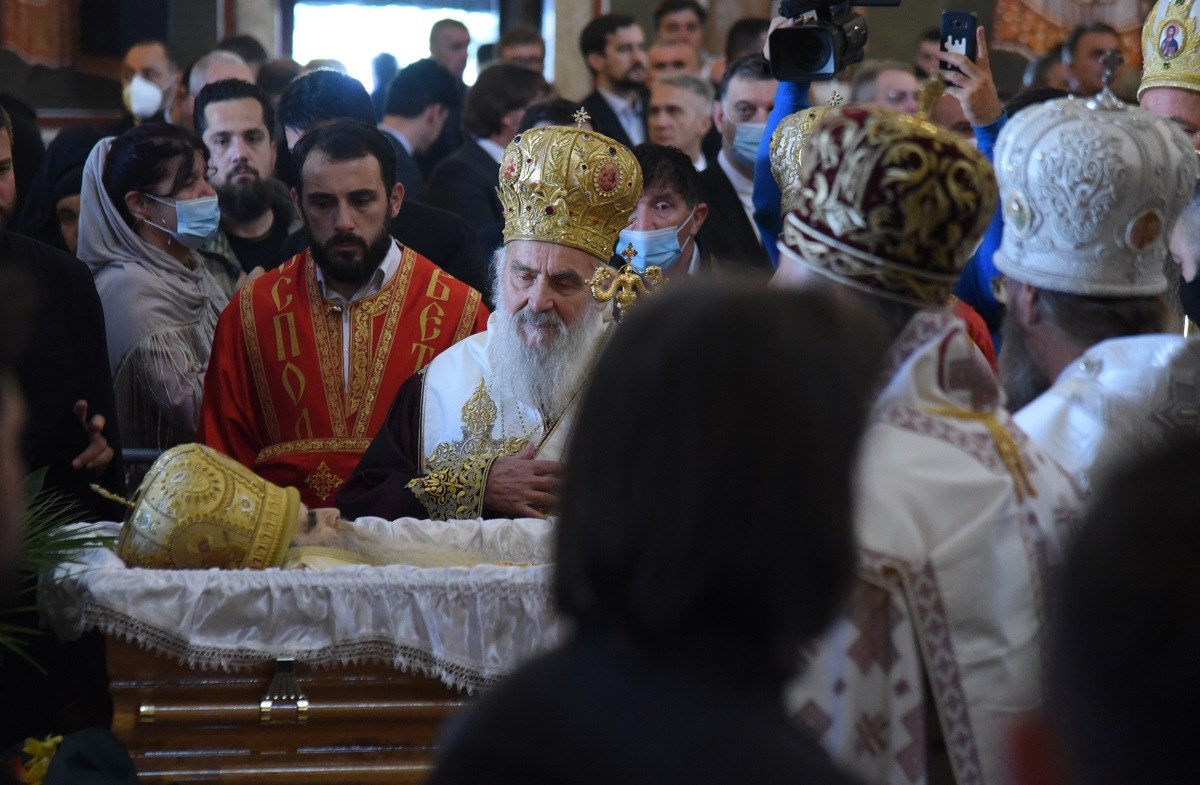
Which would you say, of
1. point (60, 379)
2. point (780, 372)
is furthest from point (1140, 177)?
point (60, 379)

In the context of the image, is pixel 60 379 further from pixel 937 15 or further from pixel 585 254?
pixel 937 15

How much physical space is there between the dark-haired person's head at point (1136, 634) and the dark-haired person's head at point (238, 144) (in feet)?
16.2

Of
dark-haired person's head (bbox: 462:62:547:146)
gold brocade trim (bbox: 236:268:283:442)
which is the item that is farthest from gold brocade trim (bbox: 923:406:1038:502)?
dark-haired person's head (bbox: 462:62:547:146)

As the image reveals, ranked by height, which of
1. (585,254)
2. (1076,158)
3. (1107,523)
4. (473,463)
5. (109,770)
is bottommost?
(109,770)

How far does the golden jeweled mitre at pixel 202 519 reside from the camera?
303cm

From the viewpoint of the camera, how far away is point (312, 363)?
454 centimetres

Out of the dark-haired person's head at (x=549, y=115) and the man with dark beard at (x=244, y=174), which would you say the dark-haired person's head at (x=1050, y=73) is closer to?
the dark-haired person's head at (x=549, y=115)

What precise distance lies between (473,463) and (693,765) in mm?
2506

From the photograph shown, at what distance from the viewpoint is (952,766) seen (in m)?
2.02

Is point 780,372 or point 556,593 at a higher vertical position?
point 780,372

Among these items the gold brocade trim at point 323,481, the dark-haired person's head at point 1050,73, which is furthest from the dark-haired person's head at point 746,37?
the gold brocade trim at point 323,481

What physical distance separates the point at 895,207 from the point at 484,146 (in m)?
4.70

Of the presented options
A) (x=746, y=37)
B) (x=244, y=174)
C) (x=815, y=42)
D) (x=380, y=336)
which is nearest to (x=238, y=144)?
(x=244, y=174)

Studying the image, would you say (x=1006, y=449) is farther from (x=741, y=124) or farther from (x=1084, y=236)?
(x=741, y=124)
